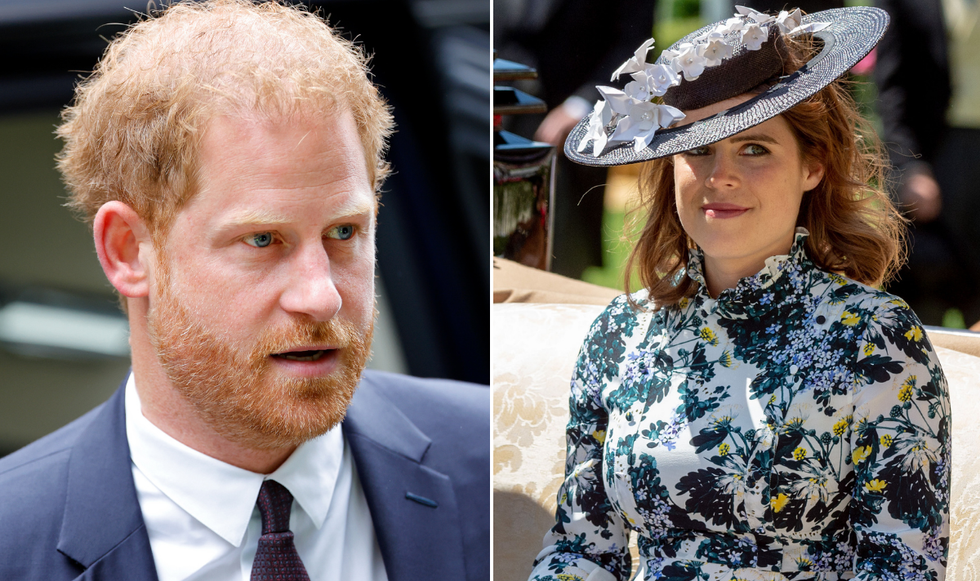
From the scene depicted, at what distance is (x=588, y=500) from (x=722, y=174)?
69cm

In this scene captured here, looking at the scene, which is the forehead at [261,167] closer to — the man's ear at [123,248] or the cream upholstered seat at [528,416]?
the man's ear at [123,248]

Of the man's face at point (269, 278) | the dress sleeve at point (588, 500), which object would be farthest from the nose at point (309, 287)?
the dress sleeve at point (588, 500)

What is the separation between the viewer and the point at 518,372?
2002 millimetres

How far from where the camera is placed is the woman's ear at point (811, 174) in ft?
5.13

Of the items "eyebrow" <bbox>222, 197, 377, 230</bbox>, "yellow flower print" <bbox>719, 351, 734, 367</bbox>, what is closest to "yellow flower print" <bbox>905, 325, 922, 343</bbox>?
"yellow flower print" <bbox>719, 351, 734, 367</bbox>

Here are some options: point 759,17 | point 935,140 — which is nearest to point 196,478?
point 759,17

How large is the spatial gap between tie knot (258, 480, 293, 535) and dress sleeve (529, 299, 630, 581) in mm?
530

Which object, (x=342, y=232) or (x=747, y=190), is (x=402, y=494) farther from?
(x=747, y=190)

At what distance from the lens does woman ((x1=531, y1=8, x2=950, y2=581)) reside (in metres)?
1.42

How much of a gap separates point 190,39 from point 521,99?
79 centimetres

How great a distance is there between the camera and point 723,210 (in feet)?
5.13

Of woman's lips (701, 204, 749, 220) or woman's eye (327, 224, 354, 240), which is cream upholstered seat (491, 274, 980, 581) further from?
woman's eye (327, 224, 354, 240)

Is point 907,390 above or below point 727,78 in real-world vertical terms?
below

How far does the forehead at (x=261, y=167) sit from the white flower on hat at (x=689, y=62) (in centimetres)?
64
